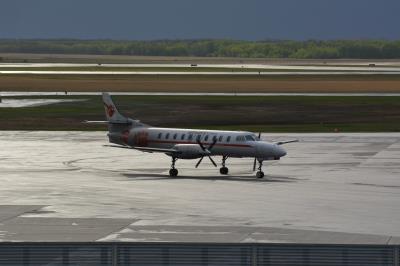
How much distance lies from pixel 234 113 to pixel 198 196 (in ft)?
191

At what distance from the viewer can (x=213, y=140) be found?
6253 cm

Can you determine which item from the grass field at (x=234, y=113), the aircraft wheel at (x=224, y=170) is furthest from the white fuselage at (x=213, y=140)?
the grass field at (x=234, y=113)

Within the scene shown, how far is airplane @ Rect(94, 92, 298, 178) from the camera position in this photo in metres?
61.5

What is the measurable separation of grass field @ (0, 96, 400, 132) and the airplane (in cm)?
3073

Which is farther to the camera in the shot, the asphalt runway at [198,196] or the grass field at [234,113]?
the grass field at [234,113]

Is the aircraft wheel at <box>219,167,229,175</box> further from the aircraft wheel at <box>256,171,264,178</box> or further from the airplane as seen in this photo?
the aircraft wheel at <box>256,171,264,178</box>

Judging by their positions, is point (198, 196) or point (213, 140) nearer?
point (198, 196)

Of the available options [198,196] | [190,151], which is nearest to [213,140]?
[190,151]

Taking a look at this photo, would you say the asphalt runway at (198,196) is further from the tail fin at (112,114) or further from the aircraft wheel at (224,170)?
the tail fin at (112,114)

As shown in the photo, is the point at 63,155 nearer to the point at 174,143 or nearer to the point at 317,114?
the point at 174,143

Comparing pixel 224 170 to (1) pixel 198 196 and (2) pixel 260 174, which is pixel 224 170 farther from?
(1) pixel 198 196

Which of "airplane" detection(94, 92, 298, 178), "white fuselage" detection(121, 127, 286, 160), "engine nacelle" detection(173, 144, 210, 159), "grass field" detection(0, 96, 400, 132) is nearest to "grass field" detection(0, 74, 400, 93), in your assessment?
"grass field" detection(0, 96, 400, 132)

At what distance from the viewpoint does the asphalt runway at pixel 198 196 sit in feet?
138

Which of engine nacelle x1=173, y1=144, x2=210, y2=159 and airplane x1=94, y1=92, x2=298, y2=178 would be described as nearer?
airplane x1=94, y1=92, x2=298, y2=178
